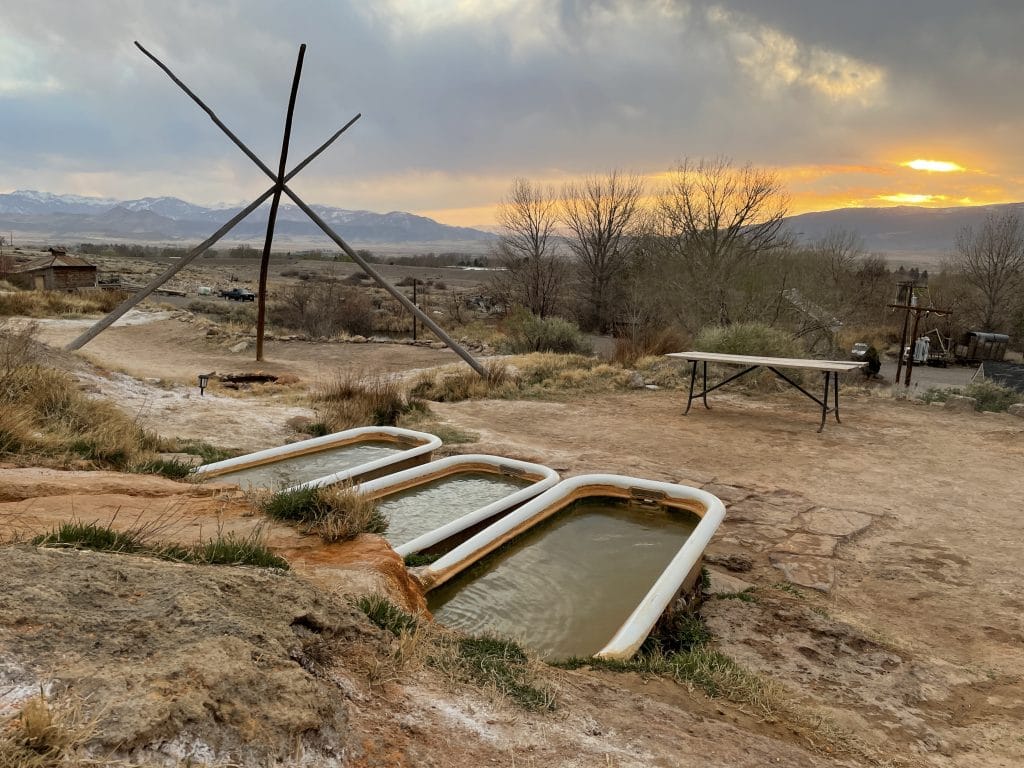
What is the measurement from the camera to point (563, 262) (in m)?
33.8

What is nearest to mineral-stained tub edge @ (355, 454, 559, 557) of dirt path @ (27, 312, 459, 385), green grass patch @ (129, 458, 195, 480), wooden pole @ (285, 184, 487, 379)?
green grass patch @ (129, 458, 195, 480)

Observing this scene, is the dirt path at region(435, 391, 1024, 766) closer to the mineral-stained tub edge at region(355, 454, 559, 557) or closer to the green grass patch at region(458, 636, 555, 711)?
the mineral-stained tub edge at region(355, 454, 559, 557)

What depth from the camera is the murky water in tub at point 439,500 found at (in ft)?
15.6

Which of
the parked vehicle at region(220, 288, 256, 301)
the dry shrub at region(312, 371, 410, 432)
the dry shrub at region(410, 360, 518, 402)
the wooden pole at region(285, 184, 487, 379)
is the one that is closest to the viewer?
the dry shrub at region(312, 371, 410, 432)

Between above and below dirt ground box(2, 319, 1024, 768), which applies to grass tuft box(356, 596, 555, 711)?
above

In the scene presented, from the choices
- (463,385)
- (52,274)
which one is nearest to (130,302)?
(463,385)

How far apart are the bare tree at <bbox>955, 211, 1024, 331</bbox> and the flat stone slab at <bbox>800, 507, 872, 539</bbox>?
127ft

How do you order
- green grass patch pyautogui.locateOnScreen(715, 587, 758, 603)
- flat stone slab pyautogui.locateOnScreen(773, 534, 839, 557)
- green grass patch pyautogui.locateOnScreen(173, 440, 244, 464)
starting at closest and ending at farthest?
green grass patch pyautogui.locateOnScreen(715, 587, 758, 603) → flat stone slab pyautogui.locateOnScreen(773, 534, 839, 557) → green grass patch pyautogui.locateOnScreen(173, 440, 244, 464)

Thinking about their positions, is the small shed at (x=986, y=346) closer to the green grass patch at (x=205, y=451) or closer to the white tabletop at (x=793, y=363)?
the white tabletop at (x=793, y=363)

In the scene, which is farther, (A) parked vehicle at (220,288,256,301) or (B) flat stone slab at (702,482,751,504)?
(A) parked vehicle at (220,288,256,301)

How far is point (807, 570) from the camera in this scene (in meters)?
4.56

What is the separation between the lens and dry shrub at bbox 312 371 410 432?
27.2 feet

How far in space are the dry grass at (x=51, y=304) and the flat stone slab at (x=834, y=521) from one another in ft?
72.9

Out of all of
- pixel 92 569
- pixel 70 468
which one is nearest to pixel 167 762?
pixel 92 569
